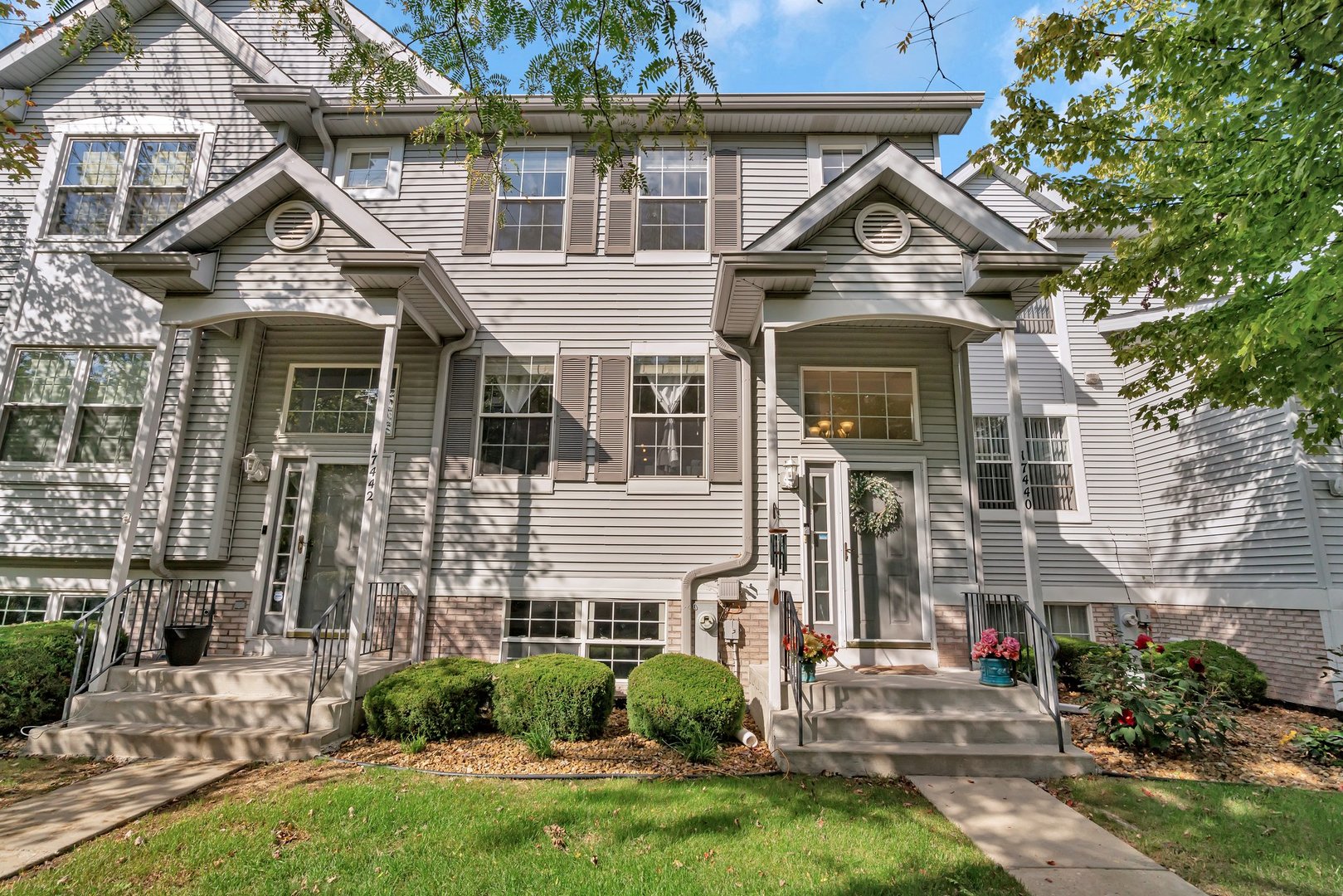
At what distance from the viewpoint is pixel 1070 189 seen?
285 inches

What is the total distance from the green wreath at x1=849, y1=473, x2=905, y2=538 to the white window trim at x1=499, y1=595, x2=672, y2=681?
2452mm

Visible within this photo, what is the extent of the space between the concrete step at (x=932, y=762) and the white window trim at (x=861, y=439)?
3550 mm

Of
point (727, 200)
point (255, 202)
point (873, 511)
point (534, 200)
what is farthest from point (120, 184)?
point (873, 511)

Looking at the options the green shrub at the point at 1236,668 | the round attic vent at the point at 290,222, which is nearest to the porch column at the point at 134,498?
the round attic vent at the point at 290,222

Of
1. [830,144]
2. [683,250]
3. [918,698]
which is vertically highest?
[830,144]

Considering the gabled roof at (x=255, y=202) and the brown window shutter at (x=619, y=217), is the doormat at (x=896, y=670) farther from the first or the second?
the gabled roof at (x=255, y=202)

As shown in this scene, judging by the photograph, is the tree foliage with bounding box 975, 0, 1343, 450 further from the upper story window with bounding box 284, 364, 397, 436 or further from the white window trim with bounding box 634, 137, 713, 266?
the upper story window with bounding box 284, 364, 397, 436

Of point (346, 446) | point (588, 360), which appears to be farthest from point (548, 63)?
point (346, 446)

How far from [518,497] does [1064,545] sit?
8.20 metres

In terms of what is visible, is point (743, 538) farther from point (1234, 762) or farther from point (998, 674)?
point (1234, 762)

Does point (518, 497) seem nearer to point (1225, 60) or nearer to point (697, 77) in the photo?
point (697, 77)

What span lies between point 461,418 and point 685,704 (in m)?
4.43

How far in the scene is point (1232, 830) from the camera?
4.22 metres

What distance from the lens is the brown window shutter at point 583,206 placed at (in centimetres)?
836
